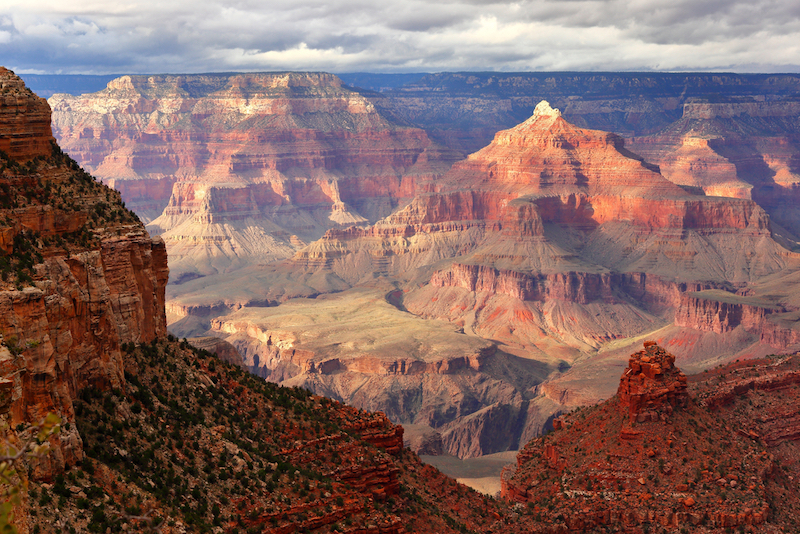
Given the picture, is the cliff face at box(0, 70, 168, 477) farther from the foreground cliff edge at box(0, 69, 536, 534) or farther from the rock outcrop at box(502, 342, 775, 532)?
the rock outcrop at box(502, 342, 775, 532)

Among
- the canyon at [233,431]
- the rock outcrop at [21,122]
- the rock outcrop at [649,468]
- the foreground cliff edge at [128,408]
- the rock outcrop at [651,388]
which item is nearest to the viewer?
the foreground cliff edge at [128,408]

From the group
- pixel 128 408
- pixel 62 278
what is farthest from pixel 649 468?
pixel 62 278

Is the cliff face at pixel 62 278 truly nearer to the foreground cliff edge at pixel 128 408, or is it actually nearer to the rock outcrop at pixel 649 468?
the foreground cliff edge at pixel 128 408

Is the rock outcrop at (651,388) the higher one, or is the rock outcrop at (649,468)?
the rock outcrop at (651,388)

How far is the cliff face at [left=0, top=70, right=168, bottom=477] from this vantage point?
26859 millimetres

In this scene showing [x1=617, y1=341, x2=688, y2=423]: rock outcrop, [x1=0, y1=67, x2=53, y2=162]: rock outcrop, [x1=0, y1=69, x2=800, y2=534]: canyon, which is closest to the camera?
[x1=0, y1=69, x2=800, y2=534]: canyon

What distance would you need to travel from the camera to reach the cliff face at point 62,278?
2686 centimetres

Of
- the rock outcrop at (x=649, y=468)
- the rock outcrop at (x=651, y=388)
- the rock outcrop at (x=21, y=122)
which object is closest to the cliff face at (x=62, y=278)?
the rock outcrop at (x=21, y=122)

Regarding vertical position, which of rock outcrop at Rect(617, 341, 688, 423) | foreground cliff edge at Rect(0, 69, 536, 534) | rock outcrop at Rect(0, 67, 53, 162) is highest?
rock outcrop at Rect(0, 67, 53, 162)

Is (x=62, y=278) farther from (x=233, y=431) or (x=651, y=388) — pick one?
(x=651, y=388)

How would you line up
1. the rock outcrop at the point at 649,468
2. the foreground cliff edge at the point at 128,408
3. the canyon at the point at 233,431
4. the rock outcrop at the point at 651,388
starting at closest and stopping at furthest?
1. the foreground cliff edge at the point at 128,408
2. the canyon at the point at 233,431
3. the rock outcrop at the point at 649,468
4. the rock outcrop at the point at 651,388

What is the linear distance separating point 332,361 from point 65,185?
12181 centimetres

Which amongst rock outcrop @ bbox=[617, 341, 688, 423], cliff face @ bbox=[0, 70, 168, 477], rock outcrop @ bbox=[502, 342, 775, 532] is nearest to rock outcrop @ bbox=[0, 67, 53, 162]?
cliff face @ bbox=[0, 70, 168, 477]

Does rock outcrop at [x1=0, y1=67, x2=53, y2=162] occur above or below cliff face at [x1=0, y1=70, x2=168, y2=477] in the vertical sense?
above
